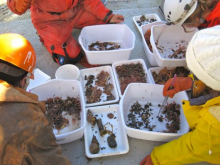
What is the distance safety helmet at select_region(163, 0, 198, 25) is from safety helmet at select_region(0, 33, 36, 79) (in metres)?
1.48

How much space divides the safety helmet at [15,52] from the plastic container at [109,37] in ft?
2.87

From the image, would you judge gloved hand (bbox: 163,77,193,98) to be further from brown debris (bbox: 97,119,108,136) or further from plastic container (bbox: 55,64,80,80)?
plastic container (bbox: 55,64,80,80)

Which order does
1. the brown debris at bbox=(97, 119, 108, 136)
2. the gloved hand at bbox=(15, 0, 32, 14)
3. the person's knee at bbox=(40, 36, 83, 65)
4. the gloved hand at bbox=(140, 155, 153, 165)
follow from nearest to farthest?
the gloved hand at bbox=(140, 155, 153, 165) < the brown debris at bbox=(97, 119, 108, 136) < the gloved hand at bbox=(15, 0, 32, 14) < the person's knee at bbox=(40, 36, 83, 65)

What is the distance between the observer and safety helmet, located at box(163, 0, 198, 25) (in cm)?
198

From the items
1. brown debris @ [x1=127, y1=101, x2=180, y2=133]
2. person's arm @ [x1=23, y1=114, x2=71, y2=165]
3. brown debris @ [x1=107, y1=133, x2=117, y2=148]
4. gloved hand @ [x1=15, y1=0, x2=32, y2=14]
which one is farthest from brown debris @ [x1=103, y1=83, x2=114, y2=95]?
gloved hand @ [x1=15, y1=0, x2=32, y2=14]

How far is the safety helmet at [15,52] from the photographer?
1.32m

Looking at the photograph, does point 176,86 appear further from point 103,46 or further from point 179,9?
point 103,46

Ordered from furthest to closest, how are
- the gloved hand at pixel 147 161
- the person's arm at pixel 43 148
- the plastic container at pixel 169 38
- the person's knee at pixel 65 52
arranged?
the plastic container at pixel 169 38, the person's knee at pixel 65 52, the gloved hand at pixel 147 161, the person's arm at pixel 43 148

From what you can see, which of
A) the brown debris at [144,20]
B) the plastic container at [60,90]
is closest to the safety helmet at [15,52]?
the plastic container at [60,90]

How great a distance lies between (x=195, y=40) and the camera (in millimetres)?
1290

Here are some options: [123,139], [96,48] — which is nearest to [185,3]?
[96,48]

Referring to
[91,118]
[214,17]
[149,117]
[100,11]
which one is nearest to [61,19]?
[100,11]

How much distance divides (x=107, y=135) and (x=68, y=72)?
0.87 m

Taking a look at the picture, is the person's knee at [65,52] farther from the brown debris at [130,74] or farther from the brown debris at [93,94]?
the brown debris at [130,74]
